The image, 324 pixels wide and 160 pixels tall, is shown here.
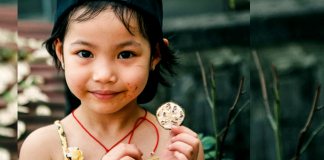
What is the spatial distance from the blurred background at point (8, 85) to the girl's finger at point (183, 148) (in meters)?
1.54

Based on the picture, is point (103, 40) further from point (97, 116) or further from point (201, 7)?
point (201, 7)

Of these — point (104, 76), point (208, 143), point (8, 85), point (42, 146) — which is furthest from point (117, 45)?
point (8, 85)

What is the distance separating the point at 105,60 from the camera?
1.18 m

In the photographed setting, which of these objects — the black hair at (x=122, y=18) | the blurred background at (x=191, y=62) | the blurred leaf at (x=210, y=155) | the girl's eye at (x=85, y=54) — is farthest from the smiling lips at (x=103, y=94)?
the blurred leaf at (x=210, y=155)

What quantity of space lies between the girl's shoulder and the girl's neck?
18 centimetres

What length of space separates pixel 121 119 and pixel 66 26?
62 cm

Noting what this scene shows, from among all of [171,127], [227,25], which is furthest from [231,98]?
[171,127]

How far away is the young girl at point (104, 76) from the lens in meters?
1.18

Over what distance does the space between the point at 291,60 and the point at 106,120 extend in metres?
1.33

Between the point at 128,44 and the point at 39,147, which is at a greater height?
the point at 128,44

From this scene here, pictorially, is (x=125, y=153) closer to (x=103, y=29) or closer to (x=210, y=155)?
(x=103, y=29)

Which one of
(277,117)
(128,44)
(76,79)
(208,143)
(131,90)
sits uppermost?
(128,44)

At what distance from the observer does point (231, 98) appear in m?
2.11

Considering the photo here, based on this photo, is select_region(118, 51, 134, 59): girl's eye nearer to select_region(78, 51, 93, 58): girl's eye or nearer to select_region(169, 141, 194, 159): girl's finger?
select_region(78, 51, 93, 58): girl's eye
